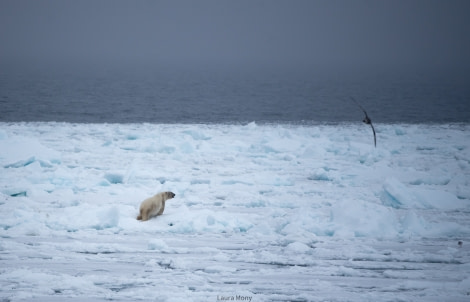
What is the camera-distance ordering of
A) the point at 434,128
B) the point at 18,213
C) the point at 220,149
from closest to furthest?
the point at 18,213 < the point at 220,149 < the point at 434,128

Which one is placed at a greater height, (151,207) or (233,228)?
(151,207)

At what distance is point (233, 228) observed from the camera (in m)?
6.00

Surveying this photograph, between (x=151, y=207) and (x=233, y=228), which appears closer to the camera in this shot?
(x=233, y=228)

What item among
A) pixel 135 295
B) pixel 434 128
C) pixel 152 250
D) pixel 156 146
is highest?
pixel 434 128

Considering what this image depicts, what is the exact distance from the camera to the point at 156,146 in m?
11.6

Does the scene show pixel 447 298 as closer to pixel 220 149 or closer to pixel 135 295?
pixel 135 295

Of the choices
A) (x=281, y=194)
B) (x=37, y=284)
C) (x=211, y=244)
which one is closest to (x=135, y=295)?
(x=37, y=284)

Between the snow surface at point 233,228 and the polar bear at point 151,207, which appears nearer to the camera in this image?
the snow surface at point 233,228

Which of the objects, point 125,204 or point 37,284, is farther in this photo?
point 125,204

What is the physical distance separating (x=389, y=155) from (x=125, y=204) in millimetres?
6487

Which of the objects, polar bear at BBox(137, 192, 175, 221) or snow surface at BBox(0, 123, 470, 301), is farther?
polar bear at BBox(137, 192, 175, 221)

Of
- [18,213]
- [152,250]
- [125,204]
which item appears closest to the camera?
[152,250]

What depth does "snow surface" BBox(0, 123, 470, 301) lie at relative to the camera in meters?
4.38

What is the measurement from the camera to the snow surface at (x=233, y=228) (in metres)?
4.38
